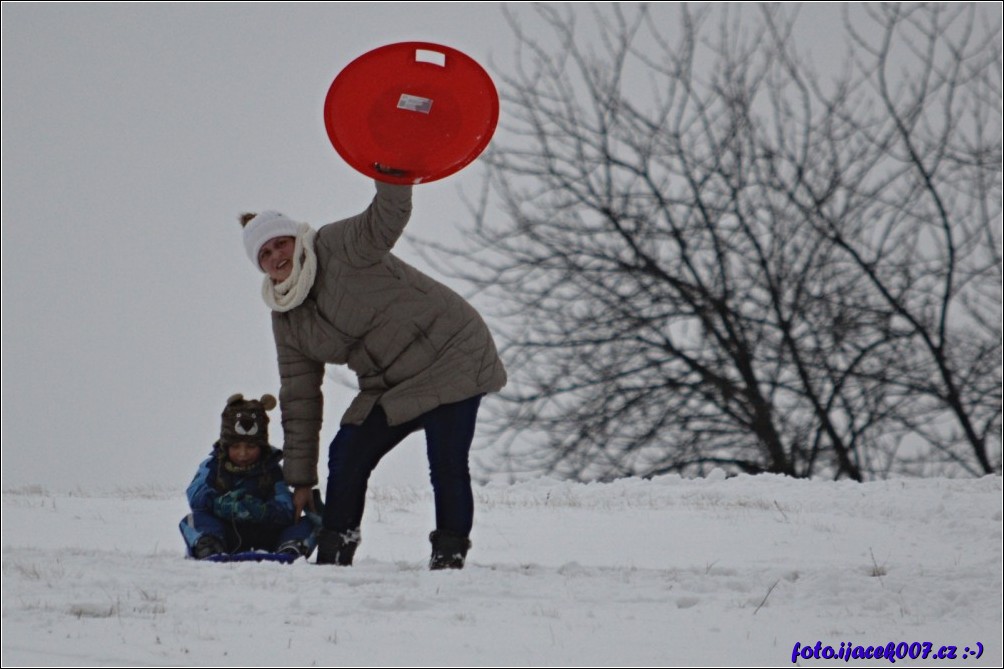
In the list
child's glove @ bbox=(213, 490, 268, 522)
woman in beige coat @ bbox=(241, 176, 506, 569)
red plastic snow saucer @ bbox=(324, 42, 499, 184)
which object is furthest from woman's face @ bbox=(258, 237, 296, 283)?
child's glove @ bbox=(213, 490, 268, 522)

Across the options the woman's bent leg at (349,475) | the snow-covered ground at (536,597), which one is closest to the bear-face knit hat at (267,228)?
the woman's bent leg at (349,475)

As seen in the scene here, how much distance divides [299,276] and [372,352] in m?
0.42

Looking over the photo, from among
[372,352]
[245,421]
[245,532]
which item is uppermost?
[372,352]

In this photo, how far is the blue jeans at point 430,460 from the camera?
14.8ft

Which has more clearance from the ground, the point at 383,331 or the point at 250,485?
the point at 383,331

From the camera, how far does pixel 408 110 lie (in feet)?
14.3

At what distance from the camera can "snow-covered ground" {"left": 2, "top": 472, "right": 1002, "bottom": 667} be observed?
284cm

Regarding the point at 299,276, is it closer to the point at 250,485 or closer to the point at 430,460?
the point at 430,460

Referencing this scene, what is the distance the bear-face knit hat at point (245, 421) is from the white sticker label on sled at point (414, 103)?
1748 mm

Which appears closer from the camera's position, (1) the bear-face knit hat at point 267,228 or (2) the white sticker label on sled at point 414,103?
(2) the white sticker label on sled at point 414,103

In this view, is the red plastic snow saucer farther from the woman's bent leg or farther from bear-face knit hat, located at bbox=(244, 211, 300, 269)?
the woman's bent leg

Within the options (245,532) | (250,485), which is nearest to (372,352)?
(250,485)

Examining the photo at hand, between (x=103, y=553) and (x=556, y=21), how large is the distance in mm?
9117

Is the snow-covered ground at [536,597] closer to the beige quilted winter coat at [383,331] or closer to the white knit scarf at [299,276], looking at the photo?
the beige quilted winter coat at [383,331]
